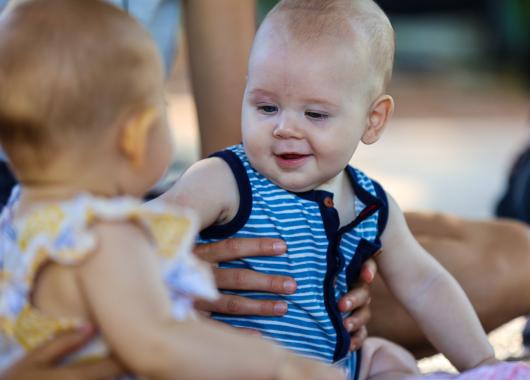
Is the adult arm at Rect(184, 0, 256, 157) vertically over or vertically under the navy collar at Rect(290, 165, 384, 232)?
over

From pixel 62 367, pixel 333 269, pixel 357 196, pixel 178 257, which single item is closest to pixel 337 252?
pixel 333 269

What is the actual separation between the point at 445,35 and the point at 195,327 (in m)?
7.37

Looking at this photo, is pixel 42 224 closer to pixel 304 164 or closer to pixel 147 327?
pixel 147 327

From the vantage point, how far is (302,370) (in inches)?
45.8

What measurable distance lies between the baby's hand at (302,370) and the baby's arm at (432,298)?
55 centimetres

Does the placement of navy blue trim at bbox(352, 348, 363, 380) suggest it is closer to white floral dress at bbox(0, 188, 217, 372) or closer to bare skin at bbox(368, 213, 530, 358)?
bare skin at bbox(368, 213, 530, 358)

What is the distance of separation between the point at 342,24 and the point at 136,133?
1.71 ft

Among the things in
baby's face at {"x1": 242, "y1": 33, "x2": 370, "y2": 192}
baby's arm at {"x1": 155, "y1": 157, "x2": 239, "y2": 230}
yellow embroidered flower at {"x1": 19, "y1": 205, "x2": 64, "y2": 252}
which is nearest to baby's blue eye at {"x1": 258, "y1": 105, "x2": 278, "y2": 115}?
baby's face at {"x1": 242, "y1": 33, "x2": 370, "y2": 192}

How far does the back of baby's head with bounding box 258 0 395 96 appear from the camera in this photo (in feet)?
5.08

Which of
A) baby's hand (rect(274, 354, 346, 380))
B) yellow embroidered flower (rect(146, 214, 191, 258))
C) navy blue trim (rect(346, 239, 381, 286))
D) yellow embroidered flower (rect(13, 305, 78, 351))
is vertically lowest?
navy blue trim (rect(346, 239, 381, 286))

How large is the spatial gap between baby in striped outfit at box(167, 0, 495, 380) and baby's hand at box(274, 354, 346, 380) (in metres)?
0.39

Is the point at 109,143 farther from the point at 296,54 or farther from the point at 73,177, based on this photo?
the point at 296,54

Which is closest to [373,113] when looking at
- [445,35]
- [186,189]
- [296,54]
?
[296,54]

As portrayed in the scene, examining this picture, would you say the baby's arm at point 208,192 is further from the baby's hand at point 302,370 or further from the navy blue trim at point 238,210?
the baby's hand at point 302,370
